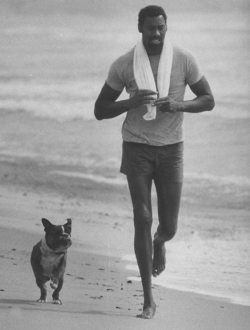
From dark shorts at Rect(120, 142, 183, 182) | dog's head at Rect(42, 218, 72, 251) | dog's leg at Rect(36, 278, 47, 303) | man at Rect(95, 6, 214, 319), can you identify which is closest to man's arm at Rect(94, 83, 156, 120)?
man at Rect(95, 6, 214, 319)

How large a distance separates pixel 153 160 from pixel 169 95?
0.30 meters

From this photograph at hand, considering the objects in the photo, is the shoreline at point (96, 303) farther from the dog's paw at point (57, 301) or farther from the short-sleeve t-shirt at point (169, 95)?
the short-sleeve t-shirt at point (169, 95)

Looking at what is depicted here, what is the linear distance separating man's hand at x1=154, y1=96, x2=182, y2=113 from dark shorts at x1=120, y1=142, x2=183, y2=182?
8.0 inches

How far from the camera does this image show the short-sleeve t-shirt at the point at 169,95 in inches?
156

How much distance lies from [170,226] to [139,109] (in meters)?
0.61

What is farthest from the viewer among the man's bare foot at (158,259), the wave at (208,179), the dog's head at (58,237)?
the wave at (208,179)

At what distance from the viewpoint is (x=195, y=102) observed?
396cm

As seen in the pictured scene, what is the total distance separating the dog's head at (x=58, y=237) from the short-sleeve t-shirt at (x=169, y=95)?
586 mm

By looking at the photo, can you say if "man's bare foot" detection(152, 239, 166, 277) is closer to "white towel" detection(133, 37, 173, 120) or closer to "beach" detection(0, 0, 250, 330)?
"beach" detection(0, 0, 250, 330)

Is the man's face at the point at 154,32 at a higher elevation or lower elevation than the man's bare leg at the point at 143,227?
higher

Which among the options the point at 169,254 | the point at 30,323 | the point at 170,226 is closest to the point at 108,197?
the point at 169,254

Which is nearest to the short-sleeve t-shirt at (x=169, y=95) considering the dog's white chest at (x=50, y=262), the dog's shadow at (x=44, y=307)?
the dog's white chest at (x=50, y=262)

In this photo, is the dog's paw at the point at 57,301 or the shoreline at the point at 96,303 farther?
the dog's paw at the point at 57,301

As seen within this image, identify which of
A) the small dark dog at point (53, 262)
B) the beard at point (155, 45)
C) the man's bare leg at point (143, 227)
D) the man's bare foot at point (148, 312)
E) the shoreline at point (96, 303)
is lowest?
the shoreline at point (96, 303)
